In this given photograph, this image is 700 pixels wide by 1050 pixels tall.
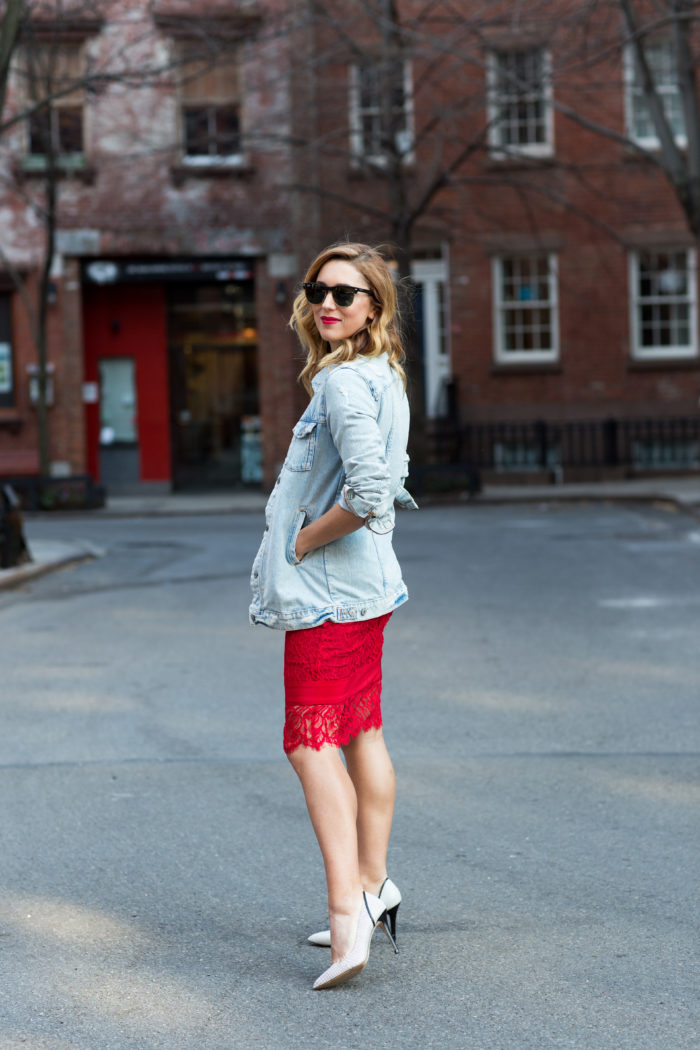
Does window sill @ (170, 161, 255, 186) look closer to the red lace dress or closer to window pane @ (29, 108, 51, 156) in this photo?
window pane @ (29, 108, 51, 156)

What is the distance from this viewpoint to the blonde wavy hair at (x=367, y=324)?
3.94 meters

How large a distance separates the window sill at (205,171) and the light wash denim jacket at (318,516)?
22.6m

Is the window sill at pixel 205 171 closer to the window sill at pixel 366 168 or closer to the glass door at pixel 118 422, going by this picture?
the window sill at pixel 366 168

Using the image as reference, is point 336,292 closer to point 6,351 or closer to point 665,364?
point 6,351

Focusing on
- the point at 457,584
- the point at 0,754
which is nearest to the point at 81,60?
the point at 457,584

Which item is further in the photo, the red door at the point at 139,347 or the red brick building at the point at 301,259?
the red door at the point at 139,347

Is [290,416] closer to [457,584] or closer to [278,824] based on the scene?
[457,584]

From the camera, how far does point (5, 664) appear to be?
30.0 ft

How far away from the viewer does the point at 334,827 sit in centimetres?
390

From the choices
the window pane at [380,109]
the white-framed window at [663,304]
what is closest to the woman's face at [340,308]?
the window pane at [380,109]

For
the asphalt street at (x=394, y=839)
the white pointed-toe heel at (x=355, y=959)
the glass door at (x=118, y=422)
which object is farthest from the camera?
the glass door at (x=118, y=422)

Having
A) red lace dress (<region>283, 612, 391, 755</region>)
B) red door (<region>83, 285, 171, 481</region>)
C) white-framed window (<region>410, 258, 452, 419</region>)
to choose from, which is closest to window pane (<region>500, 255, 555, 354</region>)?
white-framed window (<region>410, 258, 452, 419</region>)

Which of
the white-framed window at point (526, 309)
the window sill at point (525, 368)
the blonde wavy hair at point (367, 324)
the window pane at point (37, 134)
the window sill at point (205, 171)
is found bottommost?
the blonde wavy hair at point (367, 324)

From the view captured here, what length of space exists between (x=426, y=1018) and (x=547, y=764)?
2.77m
